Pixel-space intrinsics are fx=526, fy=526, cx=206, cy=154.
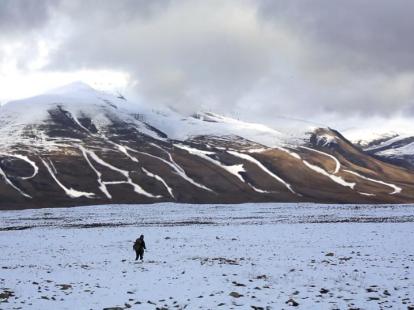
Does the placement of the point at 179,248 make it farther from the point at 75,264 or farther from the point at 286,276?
the point at 286,276

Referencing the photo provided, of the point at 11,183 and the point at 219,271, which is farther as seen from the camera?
the point at 11,183

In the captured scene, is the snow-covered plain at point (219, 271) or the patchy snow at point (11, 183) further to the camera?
the patchy snow at point (11, 183)

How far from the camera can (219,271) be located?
27641 millimetres

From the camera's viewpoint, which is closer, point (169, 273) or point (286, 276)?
point (286, 276)

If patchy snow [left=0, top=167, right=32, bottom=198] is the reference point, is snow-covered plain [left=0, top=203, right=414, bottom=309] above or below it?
below

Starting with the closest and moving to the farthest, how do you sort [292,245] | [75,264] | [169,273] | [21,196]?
[169,273] < [75,264] < [292,245] < [21,196]

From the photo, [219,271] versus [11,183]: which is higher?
[11,183]

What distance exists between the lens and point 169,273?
27641mm

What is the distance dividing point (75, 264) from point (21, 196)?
149m

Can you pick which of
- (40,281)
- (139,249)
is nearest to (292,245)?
(139,249)

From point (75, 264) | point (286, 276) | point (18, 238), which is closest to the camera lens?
point (286, 276)

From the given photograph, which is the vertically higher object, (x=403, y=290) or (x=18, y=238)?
(x=18, y=238)

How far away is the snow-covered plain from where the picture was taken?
21.0 meters

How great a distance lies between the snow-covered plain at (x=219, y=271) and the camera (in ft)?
68.9
